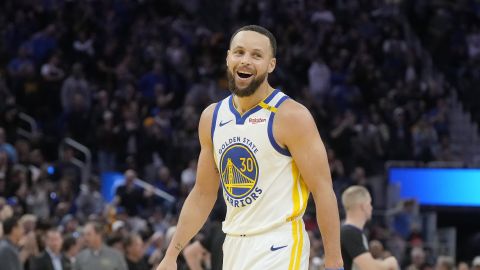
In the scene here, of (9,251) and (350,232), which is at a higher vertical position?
(350,232)

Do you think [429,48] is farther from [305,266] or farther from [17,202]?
[305,266]

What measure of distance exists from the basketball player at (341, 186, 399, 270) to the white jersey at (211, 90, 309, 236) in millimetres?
2504

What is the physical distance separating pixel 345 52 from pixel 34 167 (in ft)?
26.1

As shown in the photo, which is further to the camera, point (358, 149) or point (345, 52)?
point (345, 52)

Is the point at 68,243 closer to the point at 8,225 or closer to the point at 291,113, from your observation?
the point at 8,225

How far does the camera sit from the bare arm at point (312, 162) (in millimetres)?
5879

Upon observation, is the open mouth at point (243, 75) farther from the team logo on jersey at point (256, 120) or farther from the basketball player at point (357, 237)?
the basketball player at point (357, 237)

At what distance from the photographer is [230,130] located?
6.17m

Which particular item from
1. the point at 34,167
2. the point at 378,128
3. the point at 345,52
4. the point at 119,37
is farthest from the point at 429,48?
the point at 34,167

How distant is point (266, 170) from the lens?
605cm

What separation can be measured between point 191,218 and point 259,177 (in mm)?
595

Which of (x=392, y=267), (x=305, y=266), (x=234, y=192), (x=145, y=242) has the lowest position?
(x=145, y=242)

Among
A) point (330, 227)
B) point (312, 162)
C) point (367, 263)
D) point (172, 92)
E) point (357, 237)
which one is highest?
point (312, 162)

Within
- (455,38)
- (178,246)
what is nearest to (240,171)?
(178,246)
